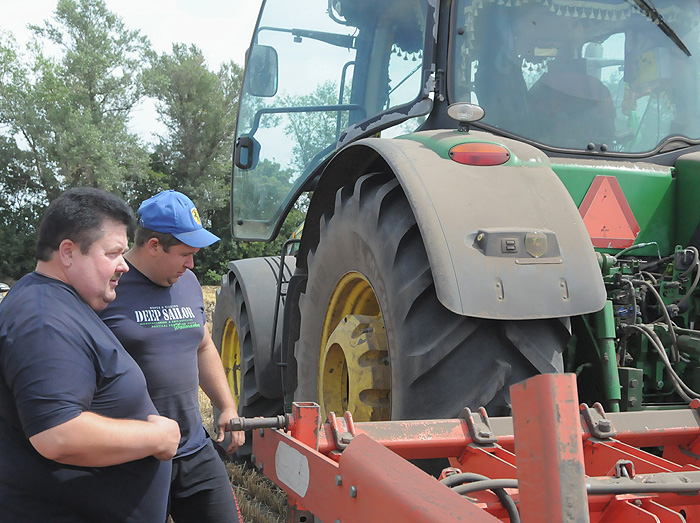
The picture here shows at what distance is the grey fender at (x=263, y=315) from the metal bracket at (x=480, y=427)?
214 cm

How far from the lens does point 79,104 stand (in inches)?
1300

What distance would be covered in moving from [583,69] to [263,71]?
1948 millimetres

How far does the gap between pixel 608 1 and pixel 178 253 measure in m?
2.29

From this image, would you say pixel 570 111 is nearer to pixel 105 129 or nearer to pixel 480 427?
pixel 480 427

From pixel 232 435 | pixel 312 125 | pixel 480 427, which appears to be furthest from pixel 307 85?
pixel 480 427

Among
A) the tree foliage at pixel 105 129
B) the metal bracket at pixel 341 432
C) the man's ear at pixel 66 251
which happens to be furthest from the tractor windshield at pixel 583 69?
the tree foliage at pixel 105 129

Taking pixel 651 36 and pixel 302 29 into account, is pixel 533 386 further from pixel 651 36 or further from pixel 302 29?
pixel 302 29

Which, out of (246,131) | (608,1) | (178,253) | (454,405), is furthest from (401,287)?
(246,131)

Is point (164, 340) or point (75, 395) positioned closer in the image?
point (75, 395)

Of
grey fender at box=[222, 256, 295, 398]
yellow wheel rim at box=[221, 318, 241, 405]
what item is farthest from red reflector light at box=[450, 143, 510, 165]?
yellow wheel rim at box=[221, 318, 241, 405]

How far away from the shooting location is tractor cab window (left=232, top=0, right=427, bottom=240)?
3848 millimetres

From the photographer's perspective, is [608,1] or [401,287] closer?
[401,287]

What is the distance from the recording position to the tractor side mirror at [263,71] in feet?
14.4

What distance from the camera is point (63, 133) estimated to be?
30.6 metres
